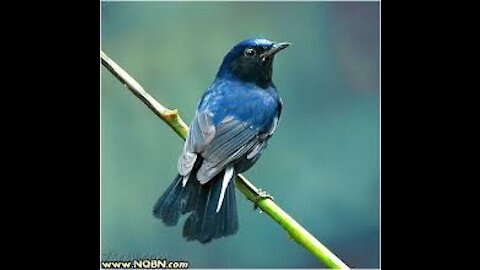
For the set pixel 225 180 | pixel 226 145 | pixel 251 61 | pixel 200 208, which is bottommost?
pixel 200 208

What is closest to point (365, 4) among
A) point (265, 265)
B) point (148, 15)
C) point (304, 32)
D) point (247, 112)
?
point (304, 32)

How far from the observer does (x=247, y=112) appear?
355 centimetres

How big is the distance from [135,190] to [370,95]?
104 cm

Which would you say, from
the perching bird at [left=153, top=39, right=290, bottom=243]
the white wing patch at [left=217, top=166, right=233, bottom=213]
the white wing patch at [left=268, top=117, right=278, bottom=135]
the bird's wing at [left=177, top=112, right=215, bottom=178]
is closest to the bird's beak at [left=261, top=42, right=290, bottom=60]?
the perching bird at [left=153, top=39, right=290, bottom=243]

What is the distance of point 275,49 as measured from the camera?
11.9 ft

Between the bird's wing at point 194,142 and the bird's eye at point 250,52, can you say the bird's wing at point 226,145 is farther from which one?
the bird's eye at point 250,52

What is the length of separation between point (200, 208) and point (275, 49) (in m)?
0.73

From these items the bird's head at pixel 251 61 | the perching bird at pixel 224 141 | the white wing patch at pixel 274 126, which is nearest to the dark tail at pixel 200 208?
the perching bird at pixel 224 141

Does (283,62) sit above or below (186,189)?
above

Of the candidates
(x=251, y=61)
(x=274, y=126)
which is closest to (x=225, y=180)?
(x=274, y=126)

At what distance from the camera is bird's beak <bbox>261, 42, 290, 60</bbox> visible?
3.61 m

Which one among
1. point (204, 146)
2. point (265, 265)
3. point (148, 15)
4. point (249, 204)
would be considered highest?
point (148, 15)

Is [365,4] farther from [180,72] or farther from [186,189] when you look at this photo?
[186,189]

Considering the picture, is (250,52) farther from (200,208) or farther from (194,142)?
(200,208)
